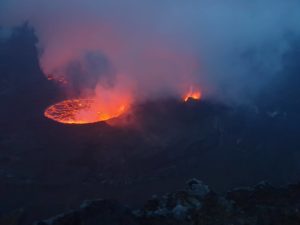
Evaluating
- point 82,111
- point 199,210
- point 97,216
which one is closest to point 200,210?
point 199,210

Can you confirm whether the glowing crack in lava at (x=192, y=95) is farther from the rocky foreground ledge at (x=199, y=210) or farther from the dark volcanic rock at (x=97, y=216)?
A: the dark volcanic rock at (x=97, y=216)

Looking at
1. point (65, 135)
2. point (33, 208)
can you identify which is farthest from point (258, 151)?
point (33, 208)

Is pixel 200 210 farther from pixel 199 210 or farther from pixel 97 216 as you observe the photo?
pixel 97 216

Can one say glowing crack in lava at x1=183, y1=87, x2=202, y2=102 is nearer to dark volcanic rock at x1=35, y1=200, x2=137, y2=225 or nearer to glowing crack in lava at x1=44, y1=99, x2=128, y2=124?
glowing crack in lava at x1=44, y1=99, x2=128, y2=124

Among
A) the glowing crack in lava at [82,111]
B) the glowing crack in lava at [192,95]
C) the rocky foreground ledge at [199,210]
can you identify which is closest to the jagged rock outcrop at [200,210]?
the rocky foreground ledge at [199,210]

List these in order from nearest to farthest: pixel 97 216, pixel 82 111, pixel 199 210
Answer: pixel 97 216 → pixel 199 210 → pixel 82 111

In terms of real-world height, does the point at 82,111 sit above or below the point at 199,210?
above
